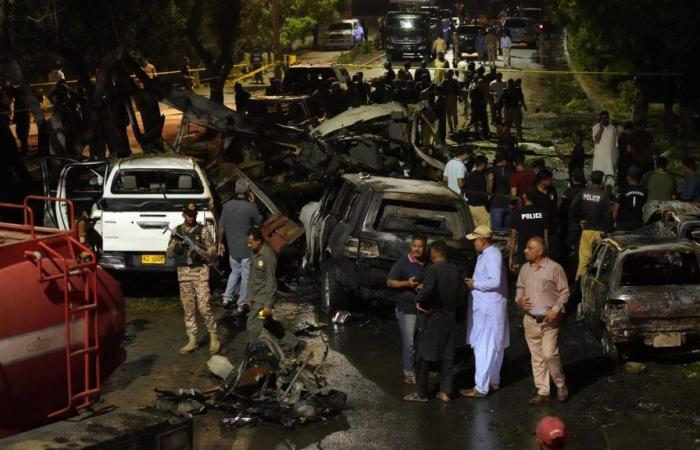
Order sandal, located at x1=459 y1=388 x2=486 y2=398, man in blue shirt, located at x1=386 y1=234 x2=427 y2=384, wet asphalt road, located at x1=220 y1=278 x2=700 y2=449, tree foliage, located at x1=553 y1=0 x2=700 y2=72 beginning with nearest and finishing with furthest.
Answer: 1. wet asphalt road, located at x1=220 y1=278 x2=700 y2=449
2. sandal, located at x1=459 y1=388 x2=486 y2=398
3. man in blue shirt, located at x1=386 y1=234 x2=427 y2=384
4. tree foliage, located at x1=553 y1=0 x2=700 y2=72

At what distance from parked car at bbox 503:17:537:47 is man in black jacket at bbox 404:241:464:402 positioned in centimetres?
4115

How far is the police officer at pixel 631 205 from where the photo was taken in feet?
51.8

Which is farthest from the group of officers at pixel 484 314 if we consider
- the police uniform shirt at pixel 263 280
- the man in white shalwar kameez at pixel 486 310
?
the police uniform shirt at pixel 263 280

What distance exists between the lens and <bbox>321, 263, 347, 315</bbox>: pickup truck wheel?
14.6 meters

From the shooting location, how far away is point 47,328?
26.2 feet

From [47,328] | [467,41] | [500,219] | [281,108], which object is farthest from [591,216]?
[467,41]

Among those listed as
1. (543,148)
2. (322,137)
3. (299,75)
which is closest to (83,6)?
(322,137)

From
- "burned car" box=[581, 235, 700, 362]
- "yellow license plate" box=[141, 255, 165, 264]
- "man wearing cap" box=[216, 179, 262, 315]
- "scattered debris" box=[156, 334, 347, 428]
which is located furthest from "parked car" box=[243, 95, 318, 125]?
"scattered debris" box=[156, 334, 347, 428]

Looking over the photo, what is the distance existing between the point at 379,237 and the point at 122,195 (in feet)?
Result: 13.8

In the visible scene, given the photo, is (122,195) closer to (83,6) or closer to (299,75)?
(83,6)

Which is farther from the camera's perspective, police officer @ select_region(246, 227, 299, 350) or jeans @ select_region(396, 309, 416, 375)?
police officer @ select_region(246, 227, 299, 350)

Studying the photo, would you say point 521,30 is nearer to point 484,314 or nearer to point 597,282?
point 597,282

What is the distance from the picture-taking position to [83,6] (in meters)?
22.1

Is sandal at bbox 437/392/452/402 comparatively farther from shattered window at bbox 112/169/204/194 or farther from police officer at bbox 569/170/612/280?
shattered window at bbox 112/169/204/194
